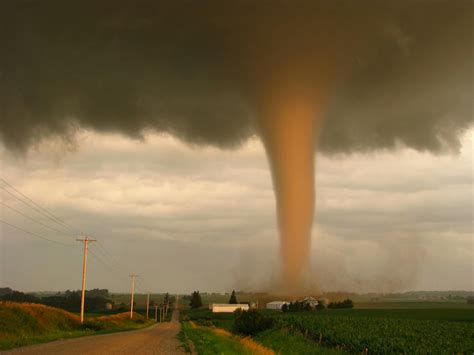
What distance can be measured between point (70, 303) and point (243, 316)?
132888mm

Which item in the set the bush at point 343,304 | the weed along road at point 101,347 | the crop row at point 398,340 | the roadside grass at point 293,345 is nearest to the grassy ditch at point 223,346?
the weed along road at point 101,347

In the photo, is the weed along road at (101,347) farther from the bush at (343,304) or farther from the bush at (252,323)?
the bush at (343,304)

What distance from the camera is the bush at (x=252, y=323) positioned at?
61.7 m

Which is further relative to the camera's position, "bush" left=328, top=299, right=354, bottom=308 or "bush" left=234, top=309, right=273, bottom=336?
"bush" left=328, top=299, right=354, bottom=308

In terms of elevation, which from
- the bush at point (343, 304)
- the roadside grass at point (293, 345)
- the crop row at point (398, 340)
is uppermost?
the bush at point (343, 304)

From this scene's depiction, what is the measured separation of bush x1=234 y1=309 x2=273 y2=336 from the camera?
6172 cm

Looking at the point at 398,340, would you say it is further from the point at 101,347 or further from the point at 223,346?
the point at 101,347

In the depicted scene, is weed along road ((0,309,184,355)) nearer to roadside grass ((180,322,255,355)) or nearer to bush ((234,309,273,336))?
roadside grass ((180,322,255,355))

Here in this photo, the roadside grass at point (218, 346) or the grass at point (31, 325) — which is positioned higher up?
the grass at point (31, 325)

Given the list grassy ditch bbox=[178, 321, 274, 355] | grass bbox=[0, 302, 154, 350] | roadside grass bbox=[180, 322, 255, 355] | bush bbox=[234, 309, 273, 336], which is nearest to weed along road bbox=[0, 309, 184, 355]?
grassy ditch bbox=[178, 321, 274, 355]

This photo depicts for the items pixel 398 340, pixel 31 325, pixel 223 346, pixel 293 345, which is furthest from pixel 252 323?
pixel 398 340

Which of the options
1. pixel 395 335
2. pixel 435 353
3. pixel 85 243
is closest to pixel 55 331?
pixel 85 243

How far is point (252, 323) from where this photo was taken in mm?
61844

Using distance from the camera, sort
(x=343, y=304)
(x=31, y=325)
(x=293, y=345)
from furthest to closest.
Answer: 1. (x=343, y=304)
2. (x=31, y=325)
3. (x=293, y=345)
